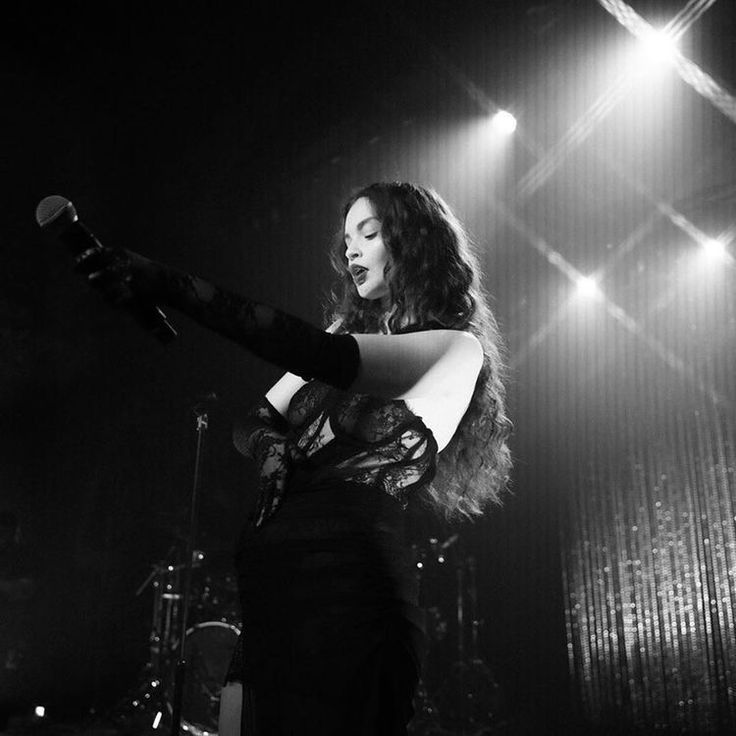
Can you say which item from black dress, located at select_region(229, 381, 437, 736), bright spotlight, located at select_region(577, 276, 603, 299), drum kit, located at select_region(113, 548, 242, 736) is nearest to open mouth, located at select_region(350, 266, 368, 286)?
black dress, located at select_region(229, 381, 437, 736)

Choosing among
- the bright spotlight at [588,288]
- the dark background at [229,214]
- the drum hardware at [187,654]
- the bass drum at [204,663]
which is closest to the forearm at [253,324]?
the drum hardware at [187,654]

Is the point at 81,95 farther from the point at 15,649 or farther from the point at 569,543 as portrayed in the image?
the point at 569,543

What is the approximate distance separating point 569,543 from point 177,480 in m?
2.80

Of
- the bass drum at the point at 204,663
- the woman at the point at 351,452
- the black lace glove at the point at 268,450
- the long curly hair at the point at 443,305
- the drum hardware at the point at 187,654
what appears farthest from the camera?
the bass drum at the point at 204,663

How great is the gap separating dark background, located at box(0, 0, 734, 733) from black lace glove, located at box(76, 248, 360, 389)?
4252 mm

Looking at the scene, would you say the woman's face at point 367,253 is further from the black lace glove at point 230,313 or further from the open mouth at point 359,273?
the black lace glove at point 230,313

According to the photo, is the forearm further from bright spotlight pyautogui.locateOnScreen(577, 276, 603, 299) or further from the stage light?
bright spotlight pyautogui.locateOnScreen(577, 276, 603, 299)

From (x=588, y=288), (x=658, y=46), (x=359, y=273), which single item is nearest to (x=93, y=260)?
(x=359, y=273)

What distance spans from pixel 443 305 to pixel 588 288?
4498 mm

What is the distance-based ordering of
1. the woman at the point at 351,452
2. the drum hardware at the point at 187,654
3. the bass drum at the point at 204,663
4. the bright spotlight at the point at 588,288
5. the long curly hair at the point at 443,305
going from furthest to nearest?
the bright spotlight at the point at 588,288 < the bass drum at the point at 204,663 < the drum hardware at the point at 187,654 < the long curly hair at the point at 443,305 < the woman at the point at 351,452

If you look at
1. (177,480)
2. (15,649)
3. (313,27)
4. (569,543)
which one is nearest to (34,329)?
(177,480)

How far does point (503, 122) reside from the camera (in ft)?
17.8

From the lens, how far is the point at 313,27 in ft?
16.3

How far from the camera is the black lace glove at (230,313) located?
89 cm
